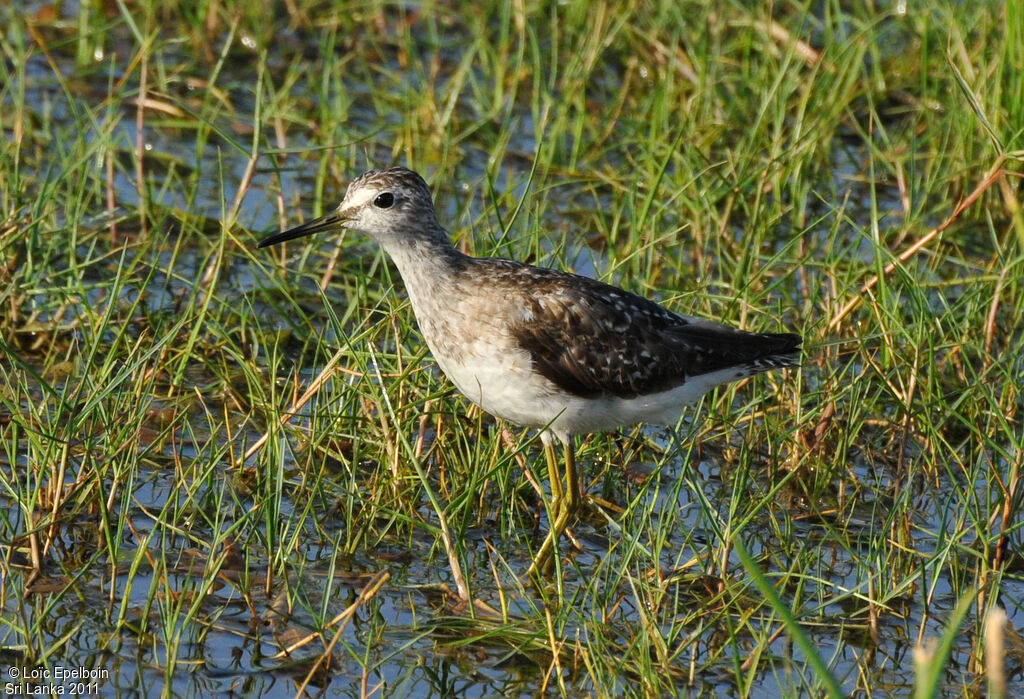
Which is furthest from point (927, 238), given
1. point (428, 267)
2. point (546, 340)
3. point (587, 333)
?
point (428, 267)

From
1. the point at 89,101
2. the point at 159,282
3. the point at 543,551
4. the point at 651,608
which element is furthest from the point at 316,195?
the point at 651,608

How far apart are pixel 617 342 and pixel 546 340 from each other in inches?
16.0

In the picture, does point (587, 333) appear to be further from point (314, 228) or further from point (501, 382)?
point (314, 228)

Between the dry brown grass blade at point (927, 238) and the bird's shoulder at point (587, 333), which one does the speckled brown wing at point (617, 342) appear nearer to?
the bird's shoulder at point (587, 333)

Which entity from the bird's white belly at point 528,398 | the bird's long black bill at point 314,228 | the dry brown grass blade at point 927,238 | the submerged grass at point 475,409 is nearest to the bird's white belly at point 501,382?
the bird's white belly at point 528,398

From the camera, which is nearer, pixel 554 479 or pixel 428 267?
pixel 428 267

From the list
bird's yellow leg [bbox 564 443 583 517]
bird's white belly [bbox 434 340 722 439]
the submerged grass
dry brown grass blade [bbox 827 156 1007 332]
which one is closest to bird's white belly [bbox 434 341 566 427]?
bird's white belly [bbox 434 340 722 439]

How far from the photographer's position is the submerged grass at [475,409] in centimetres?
593

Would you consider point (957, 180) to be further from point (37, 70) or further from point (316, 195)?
point (37, 70)

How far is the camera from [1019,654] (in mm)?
6262

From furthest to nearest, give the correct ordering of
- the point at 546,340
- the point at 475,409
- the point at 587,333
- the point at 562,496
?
the point at 475,409, the point at 562,496, the point at 587,333, the point at 546,340

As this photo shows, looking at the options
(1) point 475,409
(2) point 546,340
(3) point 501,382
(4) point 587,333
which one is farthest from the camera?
(1) point 475,409

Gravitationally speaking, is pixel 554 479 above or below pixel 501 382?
below

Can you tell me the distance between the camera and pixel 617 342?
279 inches
